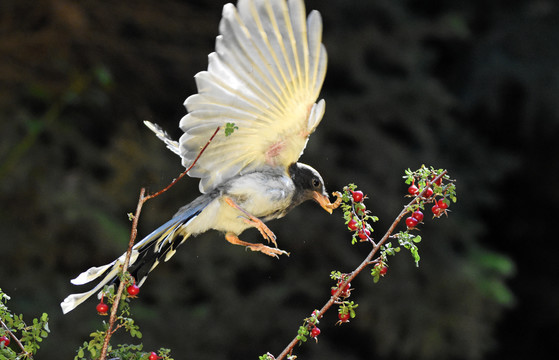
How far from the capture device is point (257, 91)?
1.49m

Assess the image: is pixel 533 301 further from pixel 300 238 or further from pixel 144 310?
pixel 144 310

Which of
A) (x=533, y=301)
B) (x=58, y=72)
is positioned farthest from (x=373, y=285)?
(x=58, y=72)

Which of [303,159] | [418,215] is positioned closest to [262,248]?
[418,215]

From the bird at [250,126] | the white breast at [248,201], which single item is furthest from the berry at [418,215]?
the white breast at [248,201]

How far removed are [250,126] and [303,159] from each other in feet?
10.2

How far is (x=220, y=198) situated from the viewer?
5.04 ft

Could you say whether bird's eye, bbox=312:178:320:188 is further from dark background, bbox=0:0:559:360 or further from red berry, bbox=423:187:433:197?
dark background, bbox=0:0:559:360

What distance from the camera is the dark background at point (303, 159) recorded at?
179 inches

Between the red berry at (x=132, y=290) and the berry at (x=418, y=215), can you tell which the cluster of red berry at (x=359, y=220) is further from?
the red berry at (x=132, y=290)

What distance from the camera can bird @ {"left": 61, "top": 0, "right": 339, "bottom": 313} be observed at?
4.61 feet

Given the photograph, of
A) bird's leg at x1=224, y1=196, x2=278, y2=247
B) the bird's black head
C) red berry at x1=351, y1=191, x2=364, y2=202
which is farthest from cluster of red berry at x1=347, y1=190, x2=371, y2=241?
the bird's black head

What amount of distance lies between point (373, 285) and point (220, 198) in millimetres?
3787

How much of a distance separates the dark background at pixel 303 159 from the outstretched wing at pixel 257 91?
2.66 metres

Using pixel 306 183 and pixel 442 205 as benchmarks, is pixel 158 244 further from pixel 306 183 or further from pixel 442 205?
pixel 442 205
